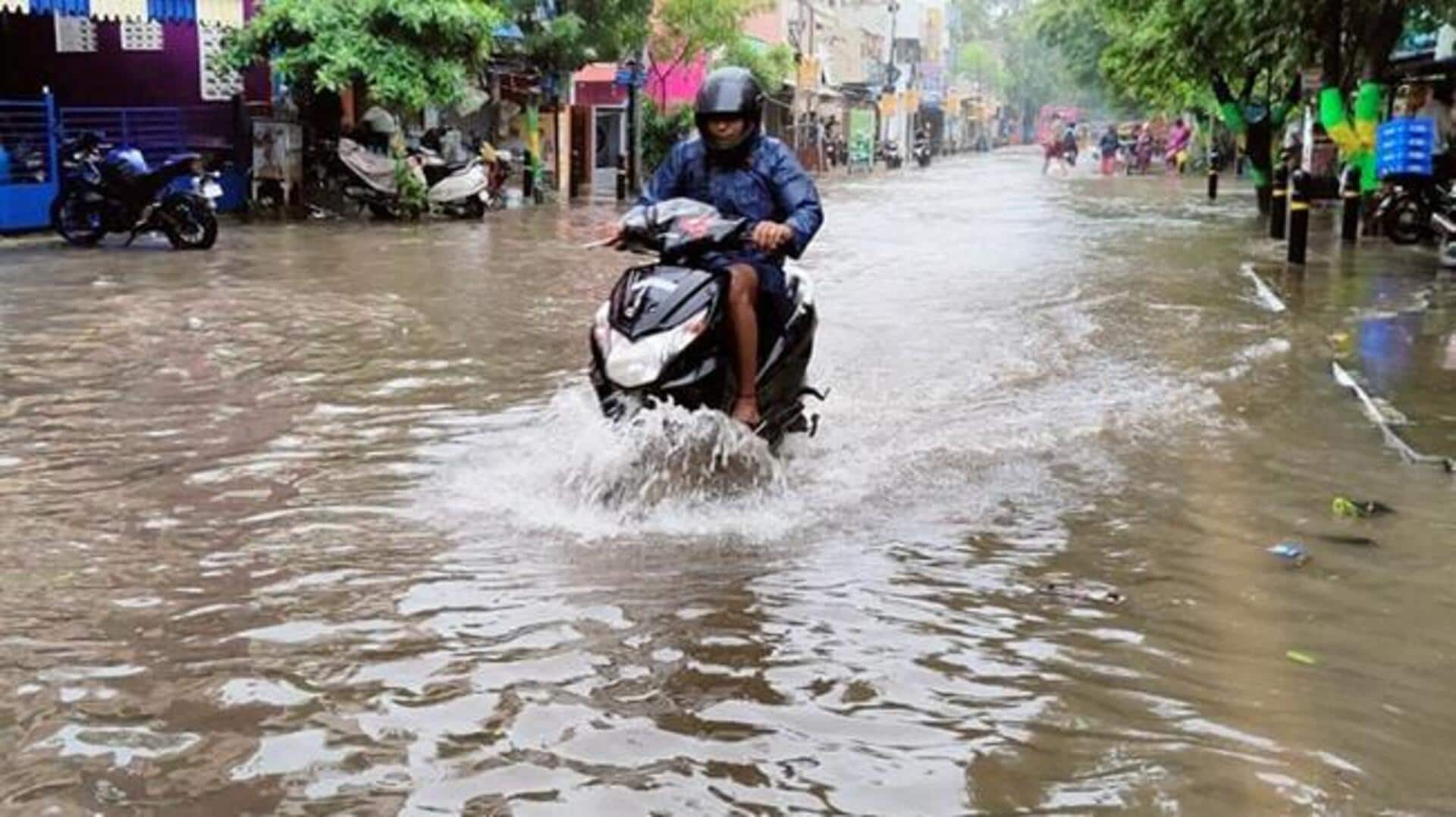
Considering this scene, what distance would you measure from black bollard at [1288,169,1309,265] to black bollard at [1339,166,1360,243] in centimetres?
188

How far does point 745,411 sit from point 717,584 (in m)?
1.07

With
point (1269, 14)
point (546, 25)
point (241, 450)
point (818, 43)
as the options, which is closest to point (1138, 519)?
point (241, 450)

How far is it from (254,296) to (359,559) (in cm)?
783

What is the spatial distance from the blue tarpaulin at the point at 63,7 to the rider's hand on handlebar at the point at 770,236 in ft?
46.3

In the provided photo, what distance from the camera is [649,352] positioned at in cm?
557

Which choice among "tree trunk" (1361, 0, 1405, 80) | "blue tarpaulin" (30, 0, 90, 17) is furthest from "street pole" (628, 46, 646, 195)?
"tree trunk" (1361, 0, 1405, 80)

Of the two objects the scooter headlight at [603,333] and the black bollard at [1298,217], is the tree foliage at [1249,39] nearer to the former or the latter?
the black bollard at [1298,217]

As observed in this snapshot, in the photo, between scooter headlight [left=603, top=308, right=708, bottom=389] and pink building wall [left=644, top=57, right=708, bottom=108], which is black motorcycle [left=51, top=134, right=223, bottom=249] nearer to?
scooter headlight [left=603, top=308, right=708, bottom=389]

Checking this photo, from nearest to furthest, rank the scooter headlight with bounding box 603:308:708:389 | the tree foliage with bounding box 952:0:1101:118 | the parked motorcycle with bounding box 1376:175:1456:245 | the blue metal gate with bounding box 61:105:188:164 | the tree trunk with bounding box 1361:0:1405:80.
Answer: the scooter headlight with bounding box 603:308:708:389 < the parked motorcycle with bounding box 1376:175:1456:245 < the tree trunk with bounding box 1361:0:1405:80 < the blue metal gate with bounding box 61:105:188:164 < the tree foliage with bounding box 952:0:1101:118

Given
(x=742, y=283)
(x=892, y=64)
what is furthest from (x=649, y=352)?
(x=892, y=64)

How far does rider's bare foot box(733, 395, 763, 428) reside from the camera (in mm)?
5844

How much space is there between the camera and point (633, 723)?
3.82 meters

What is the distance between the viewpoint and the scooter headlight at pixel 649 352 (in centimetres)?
555

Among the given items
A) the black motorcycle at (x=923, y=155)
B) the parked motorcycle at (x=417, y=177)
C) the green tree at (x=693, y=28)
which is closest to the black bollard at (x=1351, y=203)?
the parked motorcycle at (x=417, y=177)
